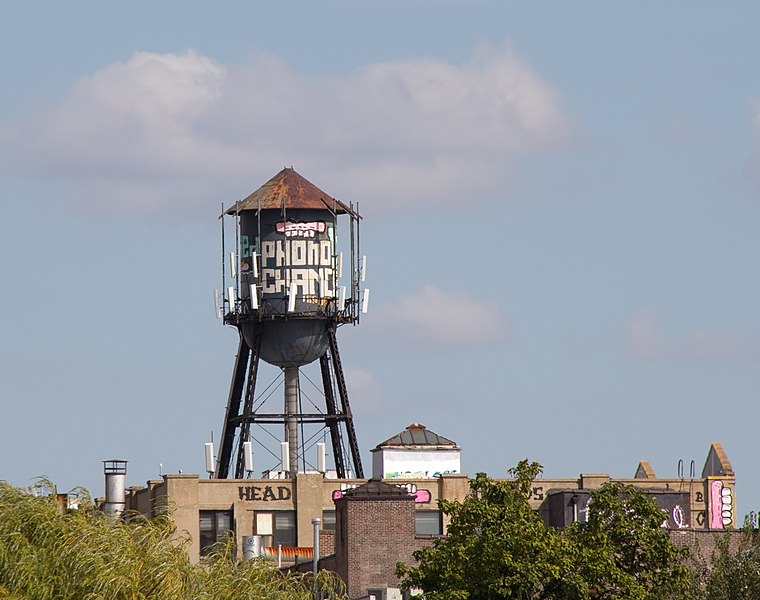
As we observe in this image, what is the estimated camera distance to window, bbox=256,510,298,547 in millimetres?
115500

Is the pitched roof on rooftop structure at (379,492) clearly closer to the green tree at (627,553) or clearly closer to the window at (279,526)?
the window at (279,526)

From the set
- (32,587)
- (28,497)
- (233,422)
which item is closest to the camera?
(32,587)

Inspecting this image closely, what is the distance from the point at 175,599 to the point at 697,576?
16.7 meters

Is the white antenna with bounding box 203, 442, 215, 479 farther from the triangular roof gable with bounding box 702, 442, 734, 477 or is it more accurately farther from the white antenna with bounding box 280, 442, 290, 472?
the triangular roof gable with bounding box 702, 442, 734, 477

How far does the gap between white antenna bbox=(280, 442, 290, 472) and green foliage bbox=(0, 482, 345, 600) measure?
56.2m

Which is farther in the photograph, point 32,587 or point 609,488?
point 609,488

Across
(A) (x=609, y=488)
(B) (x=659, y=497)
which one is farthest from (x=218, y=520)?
(A) (x=609, y=488)

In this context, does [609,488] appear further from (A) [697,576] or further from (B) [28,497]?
(B) [28,497]

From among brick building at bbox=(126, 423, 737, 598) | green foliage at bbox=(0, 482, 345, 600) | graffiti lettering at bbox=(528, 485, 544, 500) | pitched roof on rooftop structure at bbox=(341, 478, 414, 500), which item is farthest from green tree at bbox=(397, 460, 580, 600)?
graffiti lettering at bbox=(528, 485, 544, 500)

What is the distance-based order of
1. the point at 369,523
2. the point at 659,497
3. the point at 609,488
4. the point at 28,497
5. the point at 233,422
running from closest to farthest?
the point at 28,497, the point at 609,488, the point at 369,523, the point at 659,497, the point at 233,422

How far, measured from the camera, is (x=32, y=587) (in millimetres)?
56344

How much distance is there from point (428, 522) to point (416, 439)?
9650 millimetres

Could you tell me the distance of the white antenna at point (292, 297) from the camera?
123 metres

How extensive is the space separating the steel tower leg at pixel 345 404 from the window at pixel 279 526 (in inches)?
262
